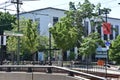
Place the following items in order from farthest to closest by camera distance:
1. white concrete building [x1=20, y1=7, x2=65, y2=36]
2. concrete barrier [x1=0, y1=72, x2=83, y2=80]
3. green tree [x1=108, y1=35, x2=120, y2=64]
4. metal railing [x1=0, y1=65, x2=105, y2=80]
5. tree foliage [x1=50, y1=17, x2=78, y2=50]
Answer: white concrete building [x1=20, y1=7, x2=65, y2=36], green tree [x1=108, y1=35, x2=120, y2=64], tree foliage [x1=50, y1=17, x2=78, y2=50], concrete barrier [x1=0, y1=72, x2=83, y2=80], metal railing [x1=0, y1=65, x2=105, y2=80]

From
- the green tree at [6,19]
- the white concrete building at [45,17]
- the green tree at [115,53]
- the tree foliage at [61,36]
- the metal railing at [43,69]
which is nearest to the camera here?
the metal railing at [43,69]

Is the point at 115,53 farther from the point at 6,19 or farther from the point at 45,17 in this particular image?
the point at 6,19

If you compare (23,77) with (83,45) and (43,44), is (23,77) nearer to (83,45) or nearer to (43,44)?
(83,45)

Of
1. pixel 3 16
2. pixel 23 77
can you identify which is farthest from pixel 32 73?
pixel 3 16

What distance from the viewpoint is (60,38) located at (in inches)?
1964

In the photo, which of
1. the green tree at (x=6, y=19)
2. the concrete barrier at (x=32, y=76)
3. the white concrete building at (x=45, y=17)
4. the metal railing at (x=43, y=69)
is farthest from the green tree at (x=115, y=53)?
the green tree at (x=6, y=19)

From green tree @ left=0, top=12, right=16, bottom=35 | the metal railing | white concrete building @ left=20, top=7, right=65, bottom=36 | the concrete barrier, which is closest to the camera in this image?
the metal railing

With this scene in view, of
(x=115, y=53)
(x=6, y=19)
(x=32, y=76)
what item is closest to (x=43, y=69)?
(x=32, y=76)

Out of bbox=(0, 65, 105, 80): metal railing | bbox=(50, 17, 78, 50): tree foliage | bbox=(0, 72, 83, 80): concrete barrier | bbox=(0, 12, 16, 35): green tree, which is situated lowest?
bbox=(0, 72, 83, 80): concrete barrier

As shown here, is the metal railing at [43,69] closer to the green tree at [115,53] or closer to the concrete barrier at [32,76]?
the concrete barrier at [32,76]

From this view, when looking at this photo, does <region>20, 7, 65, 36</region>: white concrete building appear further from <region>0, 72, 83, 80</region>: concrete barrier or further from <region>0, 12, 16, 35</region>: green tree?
<region>0, 72, 83, 80</region>: concrete barrier

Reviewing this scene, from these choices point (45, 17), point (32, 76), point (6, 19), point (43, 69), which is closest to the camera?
point (32, 76)

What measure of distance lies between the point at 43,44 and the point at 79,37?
Answer: 734cm

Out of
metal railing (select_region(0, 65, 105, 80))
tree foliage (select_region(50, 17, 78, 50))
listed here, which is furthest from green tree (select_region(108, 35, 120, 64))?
metal railing (select_region(0, 65, 105, 80))
